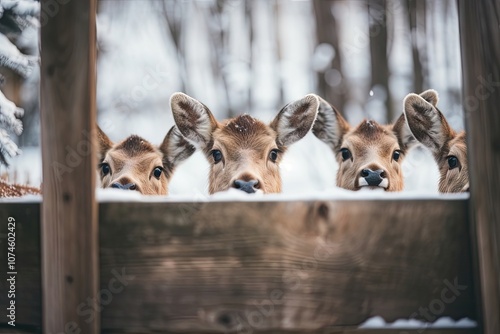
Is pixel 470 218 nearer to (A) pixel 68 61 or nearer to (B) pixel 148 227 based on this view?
(B) pixel 148 227

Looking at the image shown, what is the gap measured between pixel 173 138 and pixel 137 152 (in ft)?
1.48

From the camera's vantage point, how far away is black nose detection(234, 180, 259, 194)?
5414 millimetres

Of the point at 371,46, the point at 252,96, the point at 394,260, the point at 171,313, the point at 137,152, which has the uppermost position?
the point at 371,46

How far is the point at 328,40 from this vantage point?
1678cm

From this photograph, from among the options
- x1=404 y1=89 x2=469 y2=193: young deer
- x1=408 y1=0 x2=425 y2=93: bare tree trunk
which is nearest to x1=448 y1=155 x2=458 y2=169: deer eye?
x1=404 y1=89 x2=469 y2=193: young deer

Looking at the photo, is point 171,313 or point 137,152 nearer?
point 171,313

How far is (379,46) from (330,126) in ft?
32.6

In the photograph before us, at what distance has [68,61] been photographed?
3223 mm

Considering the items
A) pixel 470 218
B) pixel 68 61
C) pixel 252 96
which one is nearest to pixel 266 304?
pixel 470 218

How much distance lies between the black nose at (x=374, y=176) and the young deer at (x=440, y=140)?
1.42 feet

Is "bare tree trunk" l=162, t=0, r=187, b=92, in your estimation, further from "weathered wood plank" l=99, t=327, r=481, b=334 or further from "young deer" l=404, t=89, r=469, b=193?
"weathered wood plank" l=99, t=327, r=481, b=334

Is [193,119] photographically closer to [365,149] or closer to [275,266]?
[365,149]

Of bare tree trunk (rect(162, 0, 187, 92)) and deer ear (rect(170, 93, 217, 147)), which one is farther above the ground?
bare tree trunk (rect(162, 0, 187, 92))

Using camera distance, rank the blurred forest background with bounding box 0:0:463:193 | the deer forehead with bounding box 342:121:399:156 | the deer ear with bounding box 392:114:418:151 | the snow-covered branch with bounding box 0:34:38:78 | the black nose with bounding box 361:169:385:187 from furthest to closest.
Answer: the blurred forest background with bounding box 0:0:463:193
the deer ear with bounding box 392:114:418:151
the deer forehead with bounding box 342:121:399:156
the black nose with bounding box 361:169:385:187
the snow-covered branch with bounding box 0:34:38:78
